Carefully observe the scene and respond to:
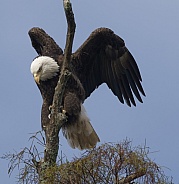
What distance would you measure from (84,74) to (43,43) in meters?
0.62

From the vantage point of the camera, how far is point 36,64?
6.86 meters

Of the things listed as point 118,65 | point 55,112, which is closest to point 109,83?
point 118,65

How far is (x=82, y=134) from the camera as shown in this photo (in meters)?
7.19

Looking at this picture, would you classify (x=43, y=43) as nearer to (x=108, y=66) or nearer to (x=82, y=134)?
(x=108, y=66)

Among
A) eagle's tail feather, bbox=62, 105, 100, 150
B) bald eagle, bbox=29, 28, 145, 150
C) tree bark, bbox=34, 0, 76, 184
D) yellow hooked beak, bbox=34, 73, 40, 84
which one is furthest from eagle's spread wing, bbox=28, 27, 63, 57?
tree bark, bbox=34, 0, 76, 184

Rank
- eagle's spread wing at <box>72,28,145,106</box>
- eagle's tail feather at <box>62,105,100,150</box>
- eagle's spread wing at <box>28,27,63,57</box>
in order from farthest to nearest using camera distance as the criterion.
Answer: eagle's spread wing at <box>72,28,145,106</box>
eagle's spread wing at <box>28,27,63,57</box>
eagle's tail feather at <box>62,105,100,150</box>

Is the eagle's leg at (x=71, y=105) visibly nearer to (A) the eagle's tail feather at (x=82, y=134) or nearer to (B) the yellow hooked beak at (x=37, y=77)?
(A) the eagle's tail feather at (x=82, y=134)

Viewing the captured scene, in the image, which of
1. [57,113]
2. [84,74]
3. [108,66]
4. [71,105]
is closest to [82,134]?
[71,105]

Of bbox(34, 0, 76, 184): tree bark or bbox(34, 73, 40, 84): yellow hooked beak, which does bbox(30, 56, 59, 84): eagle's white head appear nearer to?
bbox(34, 73, 40, 84): yellow hooked beak

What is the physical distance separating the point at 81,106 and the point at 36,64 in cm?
74

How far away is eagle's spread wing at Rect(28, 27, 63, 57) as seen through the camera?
7.39m

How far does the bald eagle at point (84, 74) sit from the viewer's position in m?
6.97

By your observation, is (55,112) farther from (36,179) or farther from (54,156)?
(36,179)

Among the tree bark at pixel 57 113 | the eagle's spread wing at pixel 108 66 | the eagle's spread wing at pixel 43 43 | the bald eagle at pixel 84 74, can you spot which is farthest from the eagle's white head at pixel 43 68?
the tree bark at pixel 57 113
